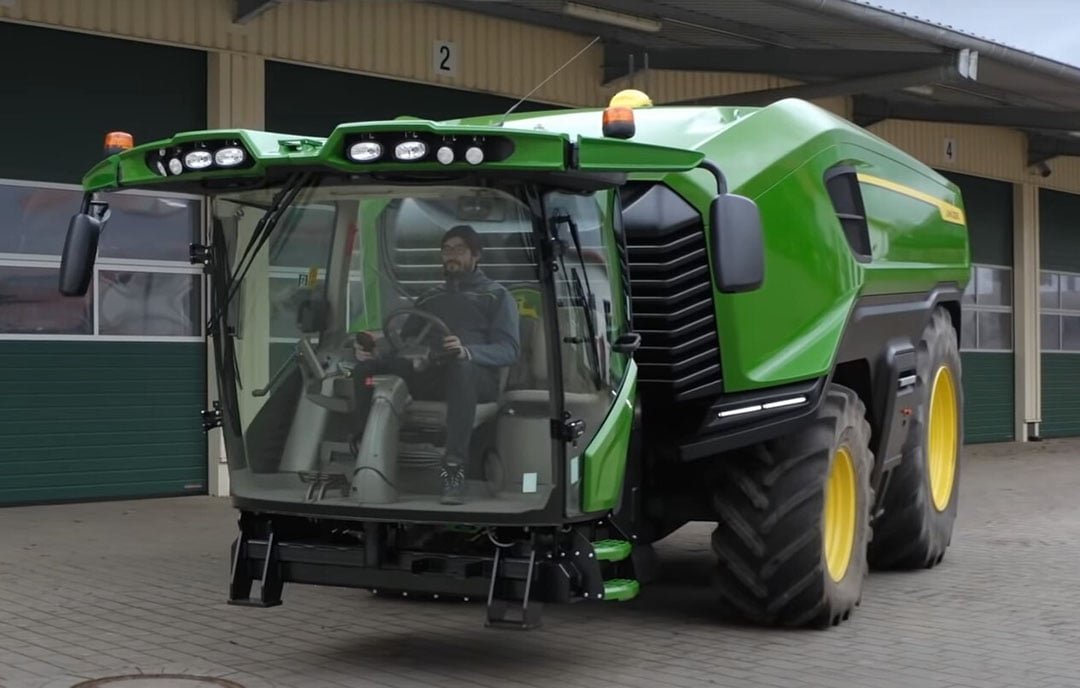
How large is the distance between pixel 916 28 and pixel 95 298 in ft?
28.5

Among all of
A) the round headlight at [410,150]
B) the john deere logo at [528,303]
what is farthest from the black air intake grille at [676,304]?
the round headlight at [410,150]

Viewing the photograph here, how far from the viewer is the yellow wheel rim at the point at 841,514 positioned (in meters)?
8.29

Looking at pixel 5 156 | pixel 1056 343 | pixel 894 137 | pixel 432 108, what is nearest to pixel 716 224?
pixel 5 156

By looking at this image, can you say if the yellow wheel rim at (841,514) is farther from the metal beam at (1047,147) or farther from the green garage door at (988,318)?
the metal beam at (1047,147)

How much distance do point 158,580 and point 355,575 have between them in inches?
130

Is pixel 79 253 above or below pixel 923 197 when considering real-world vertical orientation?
below

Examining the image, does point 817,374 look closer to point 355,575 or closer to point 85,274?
point 355,575

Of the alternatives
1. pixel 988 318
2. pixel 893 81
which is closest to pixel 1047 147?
pixel 988 318

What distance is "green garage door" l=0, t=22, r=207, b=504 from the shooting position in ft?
41.0

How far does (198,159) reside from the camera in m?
6.40

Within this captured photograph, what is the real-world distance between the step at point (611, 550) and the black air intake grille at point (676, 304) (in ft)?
3.17

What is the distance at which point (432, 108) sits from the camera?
50.2 ft

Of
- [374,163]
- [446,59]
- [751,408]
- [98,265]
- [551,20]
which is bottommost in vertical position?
[751,408]

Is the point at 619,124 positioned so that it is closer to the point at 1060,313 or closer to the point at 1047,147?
the point at 1047,147
